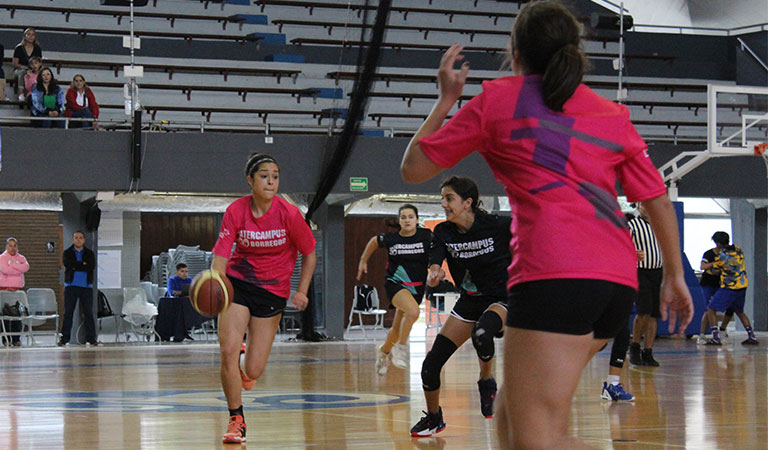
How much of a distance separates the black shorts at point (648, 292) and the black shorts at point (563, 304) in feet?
25.8

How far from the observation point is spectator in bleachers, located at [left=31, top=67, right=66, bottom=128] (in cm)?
1516

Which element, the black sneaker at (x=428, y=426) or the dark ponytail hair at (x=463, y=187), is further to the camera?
the dark ponytail hair at (x=463, y=187)

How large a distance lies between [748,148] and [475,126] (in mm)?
14199

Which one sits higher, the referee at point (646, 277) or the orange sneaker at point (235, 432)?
the referee at point (646, 277)

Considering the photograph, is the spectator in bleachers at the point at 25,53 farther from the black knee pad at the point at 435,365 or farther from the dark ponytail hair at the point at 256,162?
the black knee pad at the point at 435,365

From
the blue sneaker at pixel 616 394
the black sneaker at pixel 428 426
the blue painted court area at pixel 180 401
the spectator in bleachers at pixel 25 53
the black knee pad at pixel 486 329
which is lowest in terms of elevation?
the blue painted court area at pixel 180 401

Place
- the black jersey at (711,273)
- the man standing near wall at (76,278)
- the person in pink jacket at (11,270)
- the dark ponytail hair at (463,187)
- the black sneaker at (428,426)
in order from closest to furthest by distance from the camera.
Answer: the black sneaker at (428,426), the dark ponytail hair at (463,187), the man standing near wall at (76,278), the black jersey at (711,273), the person in pink jacket at (11,270)

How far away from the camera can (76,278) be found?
15.2m

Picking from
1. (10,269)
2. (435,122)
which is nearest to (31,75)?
(10,269)

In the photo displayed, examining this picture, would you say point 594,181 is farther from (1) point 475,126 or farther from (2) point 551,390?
(2) point 551,390

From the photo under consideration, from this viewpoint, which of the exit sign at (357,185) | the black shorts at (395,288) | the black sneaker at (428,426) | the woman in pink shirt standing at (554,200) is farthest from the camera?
the exit sign at (357,185)

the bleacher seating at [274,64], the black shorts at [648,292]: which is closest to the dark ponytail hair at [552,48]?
the black shorts at [648,292]

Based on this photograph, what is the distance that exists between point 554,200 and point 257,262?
3.59 meters

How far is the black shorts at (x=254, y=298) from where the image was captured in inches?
220
